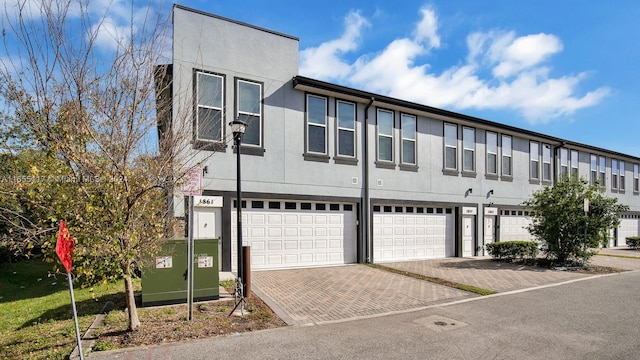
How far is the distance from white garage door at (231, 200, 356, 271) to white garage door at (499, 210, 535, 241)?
30.1 feet

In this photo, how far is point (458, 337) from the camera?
19.0 ft

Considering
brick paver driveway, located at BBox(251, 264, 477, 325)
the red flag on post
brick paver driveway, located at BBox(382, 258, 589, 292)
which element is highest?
the red flag on post

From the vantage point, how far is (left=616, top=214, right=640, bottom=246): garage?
2562cm

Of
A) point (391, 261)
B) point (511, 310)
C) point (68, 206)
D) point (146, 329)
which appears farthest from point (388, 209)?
point (68, 206)

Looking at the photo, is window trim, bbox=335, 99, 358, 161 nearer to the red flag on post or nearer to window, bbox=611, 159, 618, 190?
the red flag on post

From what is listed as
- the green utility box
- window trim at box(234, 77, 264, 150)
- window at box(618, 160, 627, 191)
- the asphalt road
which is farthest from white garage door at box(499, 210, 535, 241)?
the green utility box

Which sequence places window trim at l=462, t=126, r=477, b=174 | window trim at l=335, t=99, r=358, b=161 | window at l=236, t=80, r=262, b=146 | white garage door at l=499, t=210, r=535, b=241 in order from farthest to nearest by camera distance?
1. white garage door at l=499, t=210, r=535, b=241
2. window trim at l=462, t=126, r=477, b=174
3. window trim at l=335, t=99, r=358, b=161
4. window at l=236, t=80, r=262, b=146

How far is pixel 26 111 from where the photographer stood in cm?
491

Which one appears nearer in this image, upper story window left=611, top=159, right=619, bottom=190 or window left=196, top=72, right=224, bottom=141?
window left=196, top=72, right=224, bottom=141

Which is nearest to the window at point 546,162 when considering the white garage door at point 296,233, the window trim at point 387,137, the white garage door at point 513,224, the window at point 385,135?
the white garage door at point 513,224

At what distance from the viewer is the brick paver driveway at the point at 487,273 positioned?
33.8ft

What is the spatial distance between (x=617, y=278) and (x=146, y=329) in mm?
13817

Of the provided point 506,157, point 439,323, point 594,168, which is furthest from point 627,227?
point 439,323

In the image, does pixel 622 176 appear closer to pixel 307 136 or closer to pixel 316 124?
pixel 316 124
